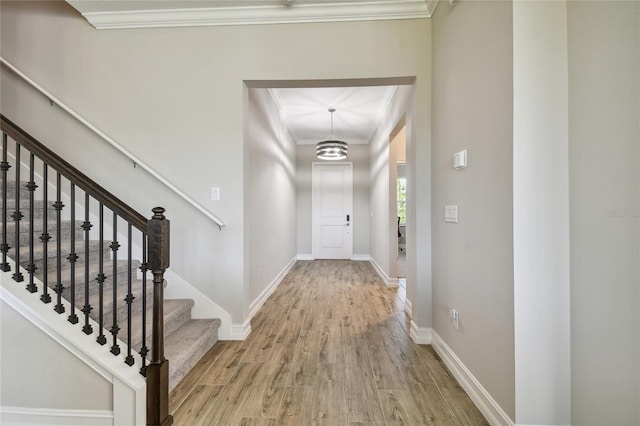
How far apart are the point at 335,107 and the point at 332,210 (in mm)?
2726

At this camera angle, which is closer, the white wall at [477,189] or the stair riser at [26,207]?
the white wall at [477,189]

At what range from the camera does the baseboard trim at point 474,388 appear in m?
1.44

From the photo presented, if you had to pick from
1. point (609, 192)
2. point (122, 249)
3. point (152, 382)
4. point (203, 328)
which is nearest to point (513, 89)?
point (609, 192)

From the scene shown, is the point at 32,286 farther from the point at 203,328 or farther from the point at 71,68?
the point at 71,68

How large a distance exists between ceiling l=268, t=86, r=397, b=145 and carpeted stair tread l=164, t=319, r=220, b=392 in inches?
121

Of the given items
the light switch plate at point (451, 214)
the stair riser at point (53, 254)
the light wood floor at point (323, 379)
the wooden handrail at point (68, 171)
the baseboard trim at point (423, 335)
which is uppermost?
the wooden handrail at point (68, 171)

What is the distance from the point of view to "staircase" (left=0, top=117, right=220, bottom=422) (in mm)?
1481

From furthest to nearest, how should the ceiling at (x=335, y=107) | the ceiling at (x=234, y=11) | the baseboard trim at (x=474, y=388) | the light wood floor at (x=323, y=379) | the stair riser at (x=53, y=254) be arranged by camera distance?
the ceiling at (x=335, y=107) < the ceiling at (x=234, y=11) < the stair riser at (x=53, y=254) < the light wood floor at (x=323, y=379) < the baseboard trim at (x=474, y=388)

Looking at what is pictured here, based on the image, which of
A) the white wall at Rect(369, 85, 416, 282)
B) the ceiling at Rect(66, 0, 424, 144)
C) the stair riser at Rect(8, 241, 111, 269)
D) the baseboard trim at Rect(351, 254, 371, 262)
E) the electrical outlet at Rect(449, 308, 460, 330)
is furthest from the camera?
the baseboard trim at Rect(351, 254, 371, 262)

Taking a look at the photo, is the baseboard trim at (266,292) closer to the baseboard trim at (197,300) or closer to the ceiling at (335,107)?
the baseboard trim at (197,300)

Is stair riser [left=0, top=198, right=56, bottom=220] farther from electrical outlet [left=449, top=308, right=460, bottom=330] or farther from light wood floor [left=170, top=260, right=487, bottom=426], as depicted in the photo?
electrical outlet [left=449, top=308, right=460, bottom=330]

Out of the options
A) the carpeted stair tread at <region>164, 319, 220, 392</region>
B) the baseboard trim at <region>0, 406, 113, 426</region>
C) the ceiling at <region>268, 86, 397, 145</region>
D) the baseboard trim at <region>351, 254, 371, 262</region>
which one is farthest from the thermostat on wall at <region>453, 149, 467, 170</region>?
the baseboard trim at <region>351, 254, 371, 262</region>

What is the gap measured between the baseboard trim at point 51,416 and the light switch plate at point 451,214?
238 centimetres

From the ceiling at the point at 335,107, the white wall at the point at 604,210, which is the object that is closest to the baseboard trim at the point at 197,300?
the white wall at the point at 604,210
